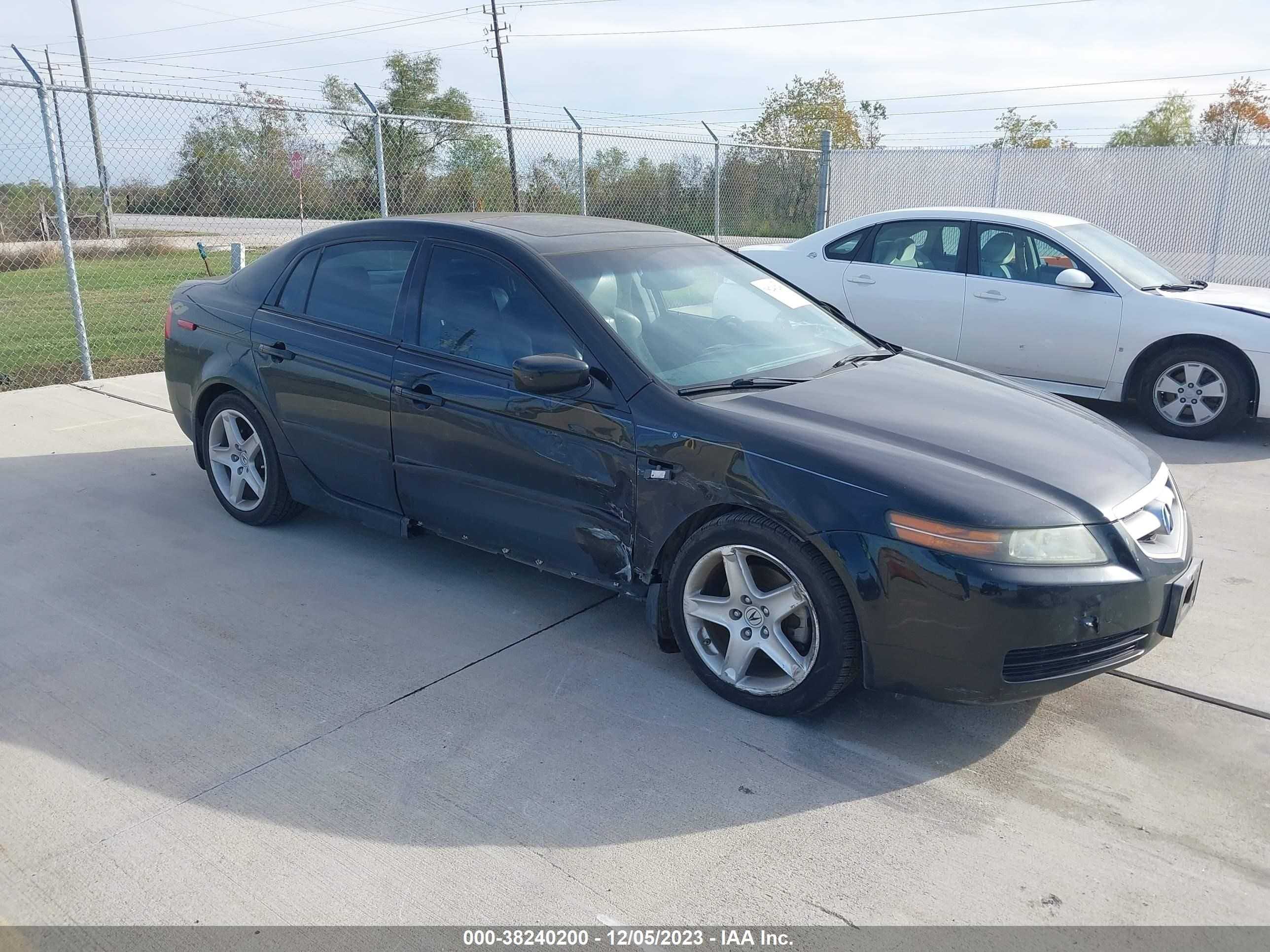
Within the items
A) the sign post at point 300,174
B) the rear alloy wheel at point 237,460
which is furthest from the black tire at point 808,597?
the sign post at point 300,174

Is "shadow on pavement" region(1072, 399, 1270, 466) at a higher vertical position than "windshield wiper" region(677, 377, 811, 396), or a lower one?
lower

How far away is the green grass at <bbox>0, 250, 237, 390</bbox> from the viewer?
363 inches

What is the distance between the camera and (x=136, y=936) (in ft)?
8.33

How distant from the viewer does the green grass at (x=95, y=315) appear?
9.23m

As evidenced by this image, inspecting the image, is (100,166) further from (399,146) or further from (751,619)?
(751,619)

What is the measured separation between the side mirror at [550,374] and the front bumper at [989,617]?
43.0 inches

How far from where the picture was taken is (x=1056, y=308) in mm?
7656

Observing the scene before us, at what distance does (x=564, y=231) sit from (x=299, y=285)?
55.4 inches

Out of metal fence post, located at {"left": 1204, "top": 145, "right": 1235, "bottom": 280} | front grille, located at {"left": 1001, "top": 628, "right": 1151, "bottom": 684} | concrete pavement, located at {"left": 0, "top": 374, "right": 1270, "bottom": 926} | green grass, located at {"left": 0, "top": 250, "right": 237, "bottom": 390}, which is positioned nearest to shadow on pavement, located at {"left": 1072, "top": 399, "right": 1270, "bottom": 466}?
concrete pavement, located at {"left": 0, "top": 374, "right": 1270, "bottom": 926}

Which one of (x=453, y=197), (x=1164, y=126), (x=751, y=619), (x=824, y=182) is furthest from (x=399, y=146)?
(x=1164, y=126)

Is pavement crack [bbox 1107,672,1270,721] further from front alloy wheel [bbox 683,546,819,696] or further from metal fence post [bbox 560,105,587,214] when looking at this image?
metal fence post [bbox 560,105,587,214]

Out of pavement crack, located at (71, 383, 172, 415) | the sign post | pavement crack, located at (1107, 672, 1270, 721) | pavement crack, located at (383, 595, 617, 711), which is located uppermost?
the sign post

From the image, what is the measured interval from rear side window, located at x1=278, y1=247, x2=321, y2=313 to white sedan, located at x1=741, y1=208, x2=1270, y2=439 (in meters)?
4.85

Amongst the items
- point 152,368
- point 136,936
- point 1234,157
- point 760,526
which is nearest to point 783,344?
point 760,526
